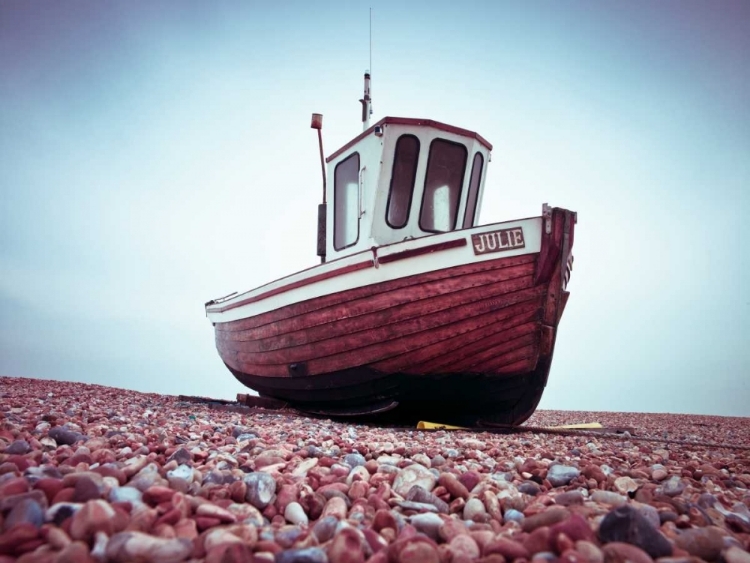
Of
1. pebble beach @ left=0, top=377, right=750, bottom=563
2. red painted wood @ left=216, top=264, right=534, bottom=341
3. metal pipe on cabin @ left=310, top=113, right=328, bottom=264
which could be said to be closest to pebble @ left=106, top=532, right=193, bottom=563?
pebble beach @ left=0, top=377, right=750, bottom=563

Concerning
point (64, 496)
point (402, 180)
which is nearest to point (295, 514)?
point (64, 496)

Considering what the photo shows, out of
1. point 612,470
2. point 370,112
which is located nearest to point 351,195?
point 370,112

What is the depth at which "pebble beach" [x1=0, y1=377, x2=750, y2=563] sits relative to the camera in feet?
3.90

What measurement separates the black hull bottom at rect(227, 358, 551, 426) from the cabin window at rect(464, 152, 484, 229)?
2504 millimetres

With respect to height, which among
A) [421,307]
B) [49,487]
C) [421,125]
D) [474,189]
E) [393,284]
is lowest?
[49,487]

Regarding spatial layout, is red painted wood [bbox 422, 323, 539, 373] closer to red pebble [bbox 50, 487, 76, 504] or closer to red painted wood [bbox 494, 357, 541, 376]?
red painted wood [bbox 494, 357, 541, 376]

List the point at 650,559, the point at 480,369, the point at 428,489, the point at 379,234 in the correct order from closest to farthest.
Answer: the point at 650,559 → the point at 428,489 → the point at 480,369 → the point at 379,234

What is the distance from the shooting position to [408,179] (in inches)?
256

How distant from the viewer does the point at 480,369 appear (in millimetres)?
5645

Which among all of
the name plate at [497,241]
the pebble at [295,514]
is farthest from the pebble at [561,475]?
the name plate at [497,241]

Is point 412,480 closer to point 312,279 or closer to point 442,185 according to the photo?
point 312,279

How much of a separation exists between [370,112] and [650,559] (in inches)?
332

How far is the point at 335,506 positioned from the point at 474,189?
6061 millimetres

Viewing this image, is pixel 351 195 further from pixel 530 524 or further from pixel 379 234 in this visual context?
pixel 530 524
